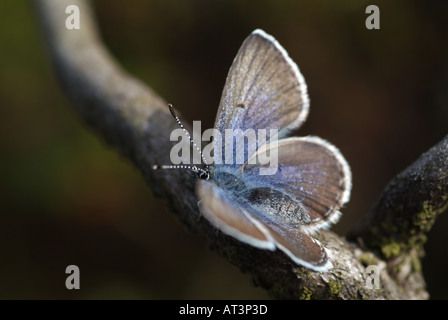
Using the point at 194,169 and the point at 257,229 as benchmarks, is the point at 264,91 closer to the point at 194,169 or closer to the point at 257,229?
the point at 194,169

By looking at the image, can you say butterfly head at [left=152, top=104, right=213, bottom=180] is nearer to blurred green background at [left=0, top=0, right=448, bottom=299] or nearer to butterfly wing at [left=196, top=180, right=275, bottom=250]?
butterfly wing at [left=196, top=180, right=275, bottom=250]

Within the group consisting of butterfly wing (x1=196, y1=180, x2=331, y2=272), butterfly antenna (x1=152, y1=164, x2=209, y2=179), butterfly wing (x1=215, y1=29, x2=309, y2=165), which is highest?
butterfly wing (x1=215, y1=29, x2=309, y2=165)

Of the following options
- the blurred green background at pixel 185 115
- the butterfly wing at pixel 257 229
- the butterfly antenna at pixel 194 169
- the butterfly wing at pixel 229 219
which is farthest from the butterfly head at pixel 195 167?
the blurred green background at pixel 185 115

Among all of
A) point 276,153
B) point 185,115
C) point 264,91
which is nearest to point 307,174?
point 276,153

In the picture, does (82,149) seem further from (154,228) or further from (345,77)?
(345,77)

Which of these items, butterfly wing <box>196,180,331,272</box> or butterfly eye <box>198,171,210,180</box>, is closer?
butterfly wing <box>196,180,331,272</box>

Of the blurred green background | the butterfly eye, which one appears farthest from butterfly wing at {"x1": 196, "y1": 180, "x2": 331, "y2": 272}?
the blurred green background

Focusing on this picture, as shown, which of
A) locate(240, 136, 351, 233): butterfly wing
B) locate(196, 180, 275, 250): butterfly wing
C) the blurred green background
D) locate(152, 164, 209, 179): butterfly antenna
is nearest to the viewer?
locate(196, 180, 275, 250): butterfly wing
